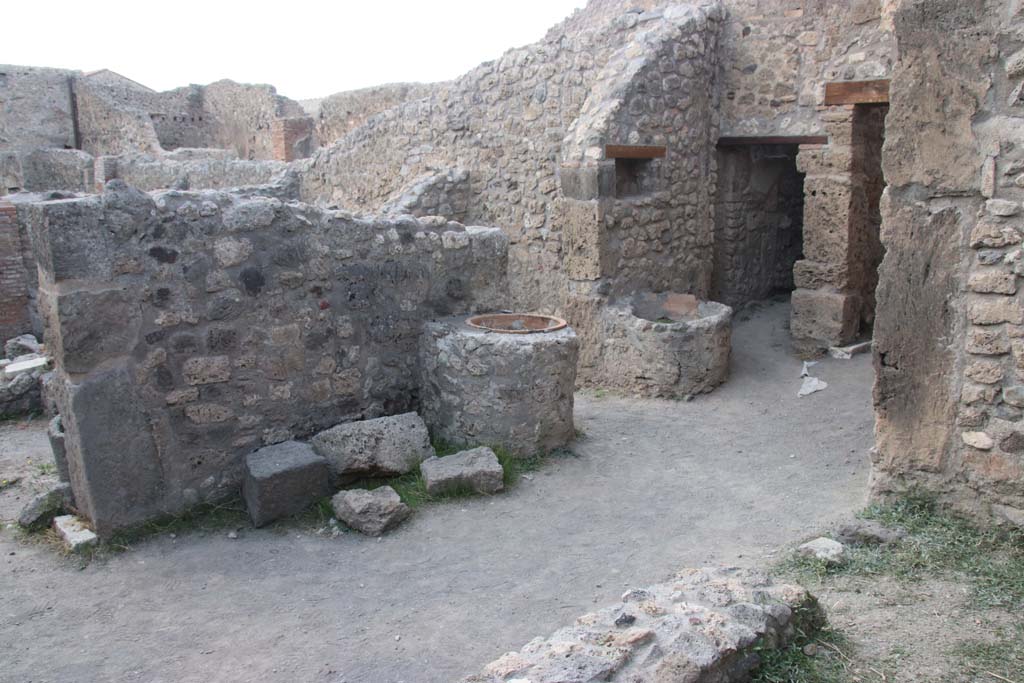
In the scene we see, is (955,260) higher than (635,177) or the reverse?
the reverse

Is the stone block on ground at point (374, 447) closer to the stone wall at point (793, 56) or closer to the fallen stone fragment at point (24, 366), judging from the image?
the fallen stone fragment at point (24, 366)

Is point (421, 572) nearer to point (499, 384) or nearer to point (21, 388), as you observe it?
point (499, 384)

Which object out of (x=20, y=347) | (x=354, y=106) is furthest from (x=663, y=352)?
(x=354, y=106)

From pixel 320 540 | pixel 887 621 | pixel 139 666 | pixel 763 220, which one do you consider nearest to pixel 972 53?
pixel 887 621

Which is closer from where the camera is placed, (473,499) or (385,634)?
(385,634)

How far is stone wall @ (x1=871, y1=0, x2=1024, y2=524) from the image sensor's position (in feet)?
12.4

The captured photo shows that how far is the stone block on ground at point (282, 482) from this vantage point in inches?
187

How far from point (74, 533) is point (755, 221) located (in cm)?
753

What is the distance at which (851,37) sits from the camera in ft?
26.1

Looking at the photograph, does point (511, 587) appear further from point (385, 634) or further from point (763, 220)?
point (763, 220)

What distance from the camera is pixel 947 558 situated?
3730 mm

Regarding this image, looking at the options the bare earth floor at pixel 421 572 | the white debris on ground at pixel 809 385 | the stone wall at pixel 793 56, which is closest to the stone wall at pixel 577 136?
the stone wall at pixel 793 56

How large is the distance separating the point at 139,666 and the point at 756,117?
7.55 metres

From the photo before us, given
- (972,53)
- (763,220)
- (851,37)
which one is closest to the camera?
(972,53)
